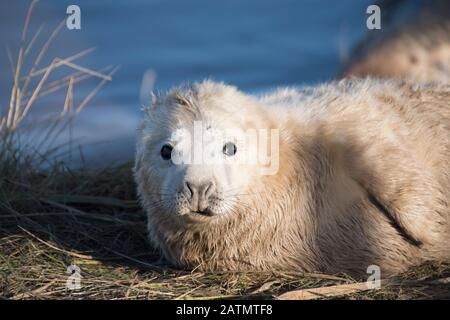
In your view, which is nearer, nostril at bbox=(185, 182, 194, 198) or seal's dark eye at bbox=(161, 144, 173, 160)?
nostril at bbox=(185, 182, 194, 198)

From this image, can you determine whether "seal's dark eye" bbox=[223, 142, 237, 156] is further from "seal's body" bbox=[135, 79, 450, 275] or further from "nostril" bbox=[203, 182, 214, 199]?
"nostril" bbox=[203, 182, 214, 199]

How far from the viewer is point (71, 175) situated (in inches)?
255

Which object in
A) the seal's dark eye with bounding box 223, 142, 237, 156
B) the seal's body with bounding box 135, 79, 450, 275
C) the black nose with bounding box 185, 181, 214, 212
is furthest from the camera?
the seal's body with bounding box 135, 79, 450, 275

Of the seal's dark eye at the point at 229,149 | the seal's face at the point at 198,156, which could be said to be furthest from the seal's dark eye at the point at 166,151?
the seal's dark eye at the point at 229,149

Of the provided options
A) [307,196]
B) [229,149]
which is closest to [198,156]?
[229,149]

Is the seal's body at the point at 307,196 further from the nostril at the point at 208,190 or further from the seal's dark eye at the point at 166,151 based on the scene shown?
the nostril at the point at 208,190

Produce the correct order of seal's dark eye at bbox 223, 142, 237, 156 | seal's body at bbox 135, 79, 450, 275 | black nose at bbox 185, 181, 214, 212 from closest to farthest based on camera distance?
black nose at bbox 185, 181, 214, 212 < seal's dark eye at bbox 223, 142, 237, 156 < seal's body at bbox 135, 79, 450, 275

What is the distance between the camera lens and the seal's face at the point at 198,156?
176 inches

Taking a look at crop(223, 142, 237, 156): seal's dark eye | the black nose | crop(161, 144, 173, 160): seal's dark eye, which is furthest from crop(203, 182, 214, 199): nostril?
crop(161, 144, 173, 160): seal's dark eye

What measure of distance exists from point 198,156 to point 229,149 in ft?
0.64

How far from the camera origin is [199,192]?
441 centimetres

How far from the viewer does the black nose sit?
4398mm

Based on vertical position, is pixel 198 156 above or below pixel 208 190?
above

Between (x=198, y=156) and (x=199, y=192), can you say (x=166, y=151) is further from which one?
(x=199, y=192)
